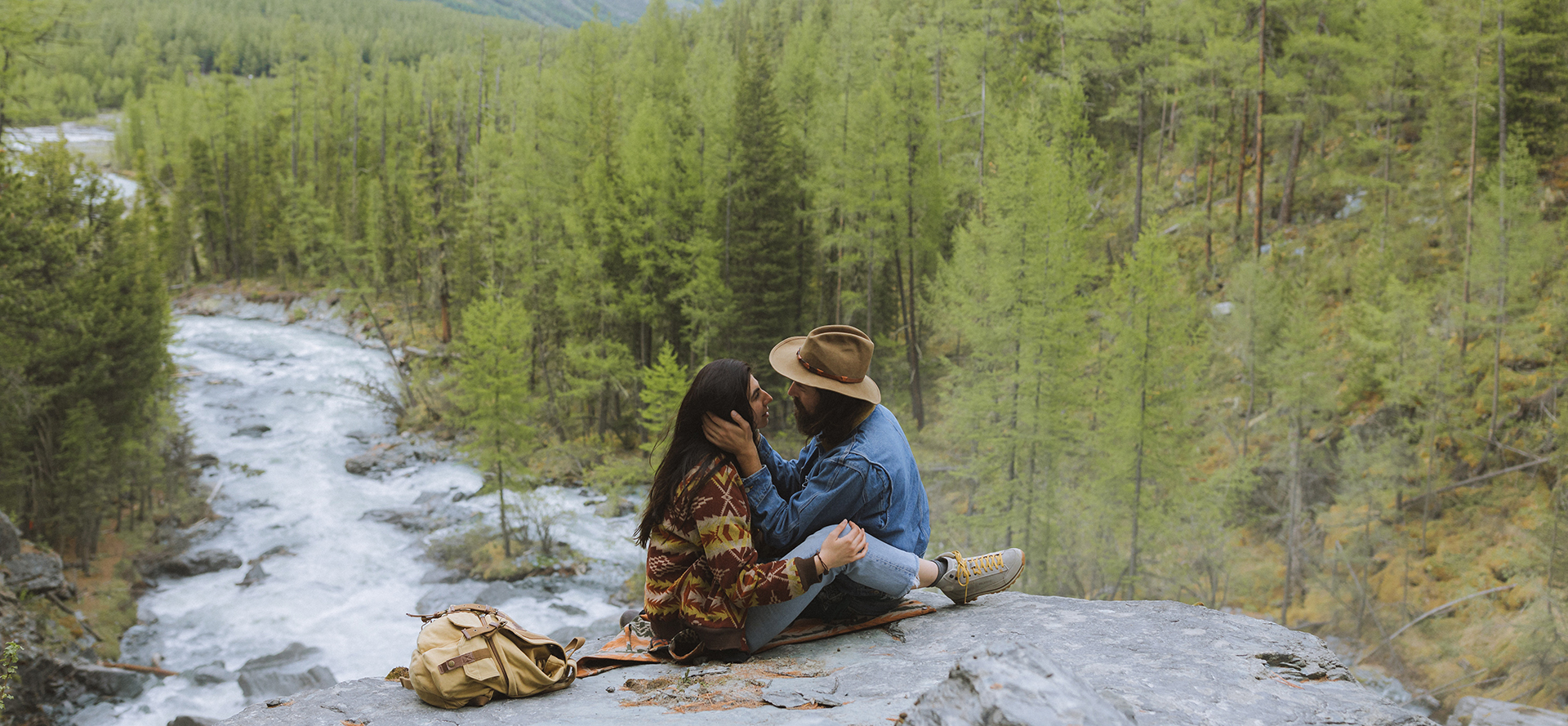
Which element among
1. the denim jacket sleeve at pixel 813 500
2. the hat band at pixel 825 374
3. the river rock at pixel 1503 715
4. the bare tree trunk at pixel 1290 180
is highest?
the bare tree trunk at pixel 1290 180

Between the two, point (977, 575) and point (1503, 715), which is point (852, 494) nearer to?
point (977, 575)

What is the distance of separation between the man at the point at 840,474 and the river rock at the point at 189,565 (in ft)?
Answer: 59.5

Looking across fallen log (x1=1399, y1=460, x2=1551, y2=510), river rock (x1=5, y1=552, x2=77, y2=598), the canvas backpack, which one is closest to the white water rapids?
river rock (x1=5, y1=552, x2=77, y2=598)

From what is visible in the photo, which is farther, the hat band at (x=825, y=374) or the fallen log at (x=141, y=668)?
the fallen log at (x=141, y=668)

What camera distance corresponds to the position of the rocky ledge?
2.27m

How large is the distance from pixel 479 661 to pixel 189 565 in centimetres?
1822

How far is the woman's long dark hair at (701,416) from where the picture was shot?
3.49m

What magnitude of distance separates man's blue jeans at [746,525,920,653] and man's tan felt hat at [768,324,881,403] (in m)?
0.63

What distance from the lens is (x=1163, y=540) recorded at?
52.5ft

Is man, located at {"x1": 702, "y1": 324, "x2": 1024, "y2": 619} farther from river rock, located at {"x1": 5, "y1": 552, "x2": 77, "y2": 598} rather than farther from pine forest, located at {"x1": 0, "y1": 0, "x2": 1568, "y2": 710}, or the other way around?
river rock, located at {"x1": 5, "y1": 552, "x2": 77, "y2": 598}

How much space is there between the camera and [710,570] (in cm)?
371

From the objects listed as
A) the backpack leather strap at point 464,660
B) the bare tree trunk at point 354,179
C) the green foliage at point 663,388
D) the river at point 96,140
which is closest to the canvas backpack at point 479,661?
the backpack leather strap at point 464,660

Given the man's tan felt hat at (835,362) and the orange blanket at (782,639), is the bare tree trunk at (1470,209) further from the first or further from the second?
the man's tan felt hat at (835,362)

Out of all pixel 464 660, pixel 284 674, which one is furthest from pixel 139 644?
pixel 464 660
